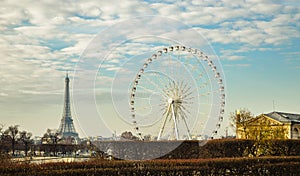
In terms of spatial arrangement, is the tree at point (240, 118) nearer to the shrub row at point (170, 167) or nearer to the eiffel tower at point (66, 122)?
the shrub row at point (170, 167)

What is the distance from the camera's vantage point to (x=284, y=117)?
165 ft

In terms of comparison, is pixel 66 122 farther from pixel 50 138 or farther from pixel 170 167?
pixel 170 167

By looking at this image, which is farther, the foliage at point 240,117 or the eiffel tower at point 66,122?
the eiffel tower at point 66,122

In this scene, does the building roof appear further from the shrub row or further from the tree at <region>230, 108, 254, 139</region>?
the shrub row

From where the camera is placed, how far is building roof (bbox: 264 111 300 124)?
49.4 metres

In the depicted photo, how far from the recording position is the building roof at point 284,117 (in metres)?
49.4

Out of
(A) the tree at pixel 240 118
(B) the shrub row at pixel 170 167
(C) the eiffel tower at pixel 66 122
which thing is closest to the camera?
(B) the shrub row at pixel 170 167

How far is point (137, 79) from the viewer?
1119 inches

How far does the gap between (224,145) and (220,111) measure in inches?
305

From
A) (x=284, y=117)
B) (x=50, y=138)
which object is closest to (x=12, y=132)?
(x=50, y=138)

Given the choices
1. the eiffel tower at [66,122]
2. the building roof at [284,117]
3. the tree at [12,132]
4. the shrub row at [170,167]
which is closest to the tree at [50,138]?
the tree at [12,132]

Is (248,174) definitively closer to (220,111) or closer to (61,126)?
(220,111)

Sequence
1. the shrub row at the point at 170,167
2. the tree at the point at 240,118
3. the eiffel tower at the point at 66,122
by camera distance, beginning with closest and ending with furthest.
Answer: the shrub row at the point at 170,167, the tree at the point at 240,118, the eiffel tower at the point at 66,122

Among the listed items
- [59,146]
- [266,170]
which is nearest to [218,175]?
[266,170]
